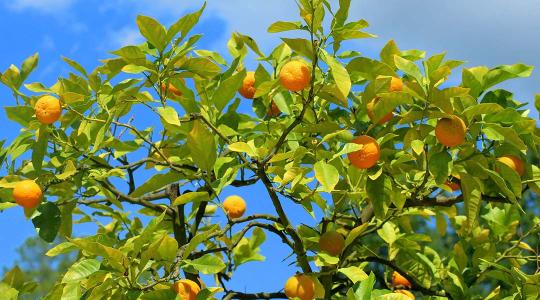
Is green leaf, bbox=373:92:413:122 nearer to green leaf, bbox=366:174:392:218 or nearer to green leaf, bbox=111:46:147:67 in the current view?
green leaf, bbox=366:174:392:218

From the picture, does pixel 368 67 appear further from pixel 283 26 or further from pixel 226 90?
pixel 226 90

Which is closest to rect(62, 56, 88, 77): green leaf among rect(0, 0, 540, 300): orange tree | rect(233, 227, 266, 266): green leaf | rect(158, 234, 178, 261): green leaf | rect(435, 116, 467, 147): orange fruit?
rect(0, 0, 540, 300): orange tree

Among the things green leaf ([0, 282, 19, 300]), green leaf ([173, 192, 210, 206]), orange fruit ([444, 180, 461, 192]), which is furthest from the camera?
orange fruit ([444, 180, 461, 192])

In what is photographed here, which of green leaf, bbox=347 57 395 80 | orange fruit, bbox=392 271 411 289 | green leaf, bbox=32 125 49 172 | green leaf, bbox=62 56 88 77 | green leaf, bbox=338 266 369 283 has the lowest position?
green leaf, bbox=338 266 369 283

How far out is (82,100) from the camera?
88.7 inches

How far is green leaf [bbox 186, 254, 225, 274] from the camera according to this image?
1.87m

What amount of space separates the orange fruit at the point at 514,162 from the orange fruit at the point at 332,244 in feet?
1.89

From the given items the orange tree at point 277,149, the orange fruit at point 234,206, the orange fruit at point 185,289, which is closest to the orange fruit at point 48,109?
the orange tree at point 277,149

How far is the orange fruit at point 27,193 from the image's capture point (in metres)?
2.32

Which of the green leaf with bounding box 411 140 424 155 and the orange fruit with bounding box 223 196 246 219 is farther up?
the orange fruit with bounding box 223 196 246 219

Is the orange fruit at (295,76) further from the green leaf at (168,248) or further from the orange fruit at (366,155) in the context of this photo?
the green leaf at (168,248)

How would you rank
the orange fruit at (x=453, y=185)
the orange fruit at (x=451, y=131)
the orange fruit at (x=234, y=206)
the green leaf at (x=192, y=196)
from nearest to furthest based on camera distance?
the orange fruit at (x=451, y=131) → the green leaf at (x=192, y=196) → the orange fruit at (x=453, y=185) → the orange fruit at (x=234, y=206)

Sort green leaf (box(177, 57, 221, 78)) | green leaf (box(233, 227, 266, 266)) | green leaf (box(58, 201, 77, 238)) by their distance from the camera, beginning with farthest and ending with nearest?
1. green leaf (box(233, 227, 266, 266))
2. green leaf (box(58, 201, 77, 238))
3. green leaf (box(177, 57, 221, 78))

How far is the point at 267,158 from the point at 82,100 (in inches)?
23.6
